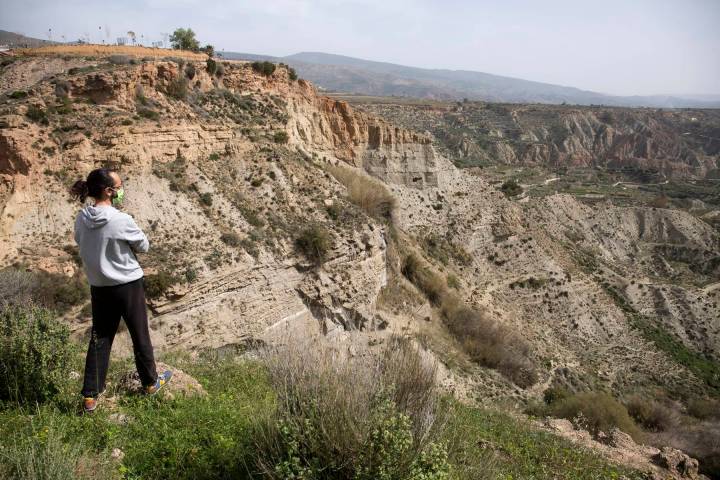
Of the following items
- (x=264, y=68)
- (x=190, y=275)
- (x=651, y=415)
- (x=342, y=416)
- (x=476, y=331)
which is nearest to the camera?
(x=342, y=416)

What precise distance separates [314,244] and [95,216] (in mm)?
11189

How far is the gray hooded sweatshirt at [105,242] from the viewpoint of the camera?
370 centimetres

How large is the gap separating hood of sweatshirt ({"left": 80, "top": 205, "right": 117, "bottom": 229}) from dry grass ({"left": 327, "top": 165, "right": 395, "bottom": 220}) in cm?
1761

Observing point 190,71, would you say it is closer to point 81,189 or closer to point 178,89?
point 178,89

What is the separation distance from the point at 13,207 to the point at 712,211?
7095 cm

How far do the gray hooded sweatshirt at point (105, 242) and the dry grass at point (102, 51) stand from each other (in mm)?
18186

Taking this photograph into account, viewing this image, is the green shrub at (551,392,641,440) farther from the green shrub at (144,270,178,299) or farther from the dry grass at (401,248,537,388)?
the green shrub at (144,270,178,299)

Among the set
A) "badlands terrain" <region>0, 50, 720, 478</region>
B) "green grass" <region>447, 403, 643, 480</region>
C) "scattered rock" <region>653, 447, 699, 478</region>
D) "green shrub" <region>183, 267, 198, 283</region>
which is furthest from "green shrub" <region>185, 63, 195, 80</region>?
"scattered rock" <region>653, 447, 699, 478</region>

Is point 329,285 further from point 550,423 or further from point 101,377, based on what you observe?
point 101,377

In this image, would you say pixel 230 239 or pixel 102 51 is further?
pixel 102 51

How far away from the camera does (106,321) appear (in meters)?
3.96

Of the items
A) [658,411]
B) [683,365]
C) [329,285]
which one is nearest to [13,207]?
[329,285]

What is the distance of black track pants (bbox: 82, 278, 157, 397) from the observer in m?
3.86

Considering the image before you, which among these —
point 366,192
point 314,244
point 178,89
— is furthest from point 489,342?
point 178,89
